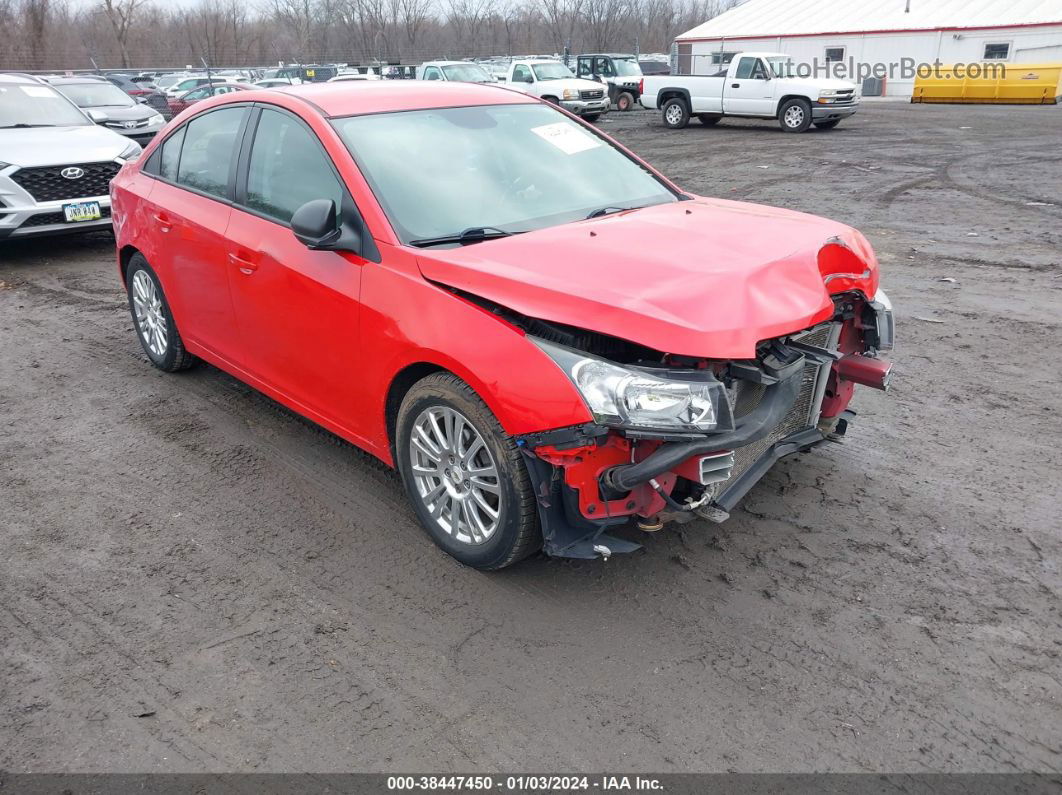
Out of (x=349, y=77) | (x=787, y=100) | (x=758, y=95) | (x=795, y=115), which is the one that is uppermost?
(x=349, y=77)

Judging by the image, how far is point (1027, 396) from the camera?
5.03m

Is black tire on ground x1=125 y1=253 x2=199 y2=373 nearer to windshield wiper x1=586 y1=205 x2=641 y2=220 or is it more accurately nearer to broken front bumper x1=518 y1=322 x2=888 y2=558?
windshield wiper x1=586 y1=205 x2=641 y2=220

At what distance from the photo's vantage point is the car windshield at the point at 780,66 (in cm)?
2073

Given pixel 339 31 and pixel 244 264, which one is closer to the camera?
pixel 244 264

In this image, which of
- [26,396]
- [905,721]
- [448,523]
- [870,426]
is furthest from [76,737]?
[870,426]

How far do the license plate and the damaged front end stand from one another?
24.9 ft

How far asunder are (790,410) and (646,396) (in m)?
0.82

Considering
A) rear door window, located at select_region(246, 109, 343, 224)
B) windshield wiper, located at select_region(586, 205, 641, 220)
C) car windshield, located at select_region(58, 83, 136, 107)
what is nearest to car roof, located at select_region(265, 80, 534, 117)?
rear door window, located at select_region(246, 109, 343, 224)

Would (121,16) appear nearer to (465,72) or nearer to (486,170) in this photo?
(465,72)

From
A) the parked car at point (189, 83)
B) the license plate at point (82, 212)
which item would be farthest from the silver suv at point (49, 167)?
the parked car at point (189, 83)

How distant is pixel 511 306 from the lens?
3.07 m

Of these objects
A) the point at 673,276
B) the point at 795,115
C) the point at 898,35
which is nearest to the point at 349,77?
the point at 795,115

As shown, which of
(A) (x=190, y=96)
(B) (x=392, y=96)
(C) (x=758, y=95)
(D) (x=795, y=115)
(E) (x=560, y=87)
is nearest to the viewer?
(B) (x=392, y=96)

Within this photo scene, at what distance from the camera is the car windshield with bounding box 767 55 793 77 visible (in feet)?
68.0
